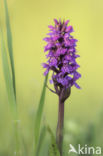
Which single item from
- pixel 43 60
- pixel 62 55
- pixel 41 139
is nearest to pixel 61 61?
pixel 62 55

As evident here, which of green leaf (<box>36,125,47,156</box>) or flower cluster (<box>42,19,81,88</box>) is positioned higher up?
flower cluster (<box>42,19,81,88</box>)

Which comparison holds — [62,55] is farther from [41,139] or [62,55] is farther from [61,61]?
[41,139]

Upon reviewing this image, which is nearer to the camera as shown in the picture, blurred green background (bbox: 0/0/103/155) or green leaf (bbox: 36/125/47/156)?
green leaf (bbox: 36/125/47/156)

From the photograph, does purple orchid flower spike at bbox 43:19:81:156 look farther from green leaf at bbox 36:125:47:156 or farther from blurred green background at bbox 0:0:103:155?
blurred green background at bbox 0:0:103:155

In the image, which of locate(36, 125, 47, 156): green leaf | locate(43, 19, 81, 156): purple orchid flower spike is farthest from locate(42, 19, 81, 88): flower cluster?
locate(36, 125, 47, 156): green leaf

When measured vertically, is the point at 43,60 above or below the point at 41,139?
above

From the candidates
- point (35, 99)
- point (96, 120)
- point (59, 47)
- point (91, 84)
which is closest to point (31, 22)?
point (91, 84)

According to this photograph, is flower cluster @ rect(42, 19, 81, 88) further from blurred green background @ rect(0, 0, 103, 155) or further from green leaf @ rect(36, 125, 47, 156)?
blurred green background @ rect(0, 0, 103, 155)

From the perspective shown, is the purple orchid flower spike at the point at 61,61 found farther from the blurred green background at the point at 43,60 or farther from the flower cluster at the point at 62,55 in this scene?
the blurred green background at the point at 43,60

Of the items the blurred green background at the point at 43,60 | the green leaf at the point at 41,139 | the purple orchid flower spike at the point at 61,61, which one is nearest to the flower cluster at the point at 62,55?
the purple orchid flower spike at the point at 61,61
